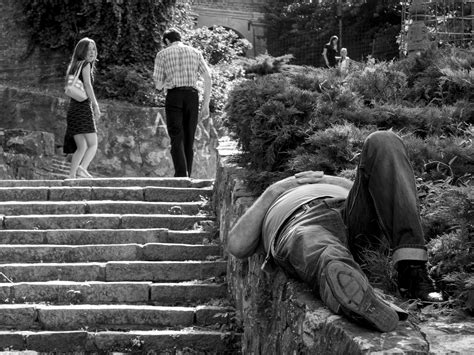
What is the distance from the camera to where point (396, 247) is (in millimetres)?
3994

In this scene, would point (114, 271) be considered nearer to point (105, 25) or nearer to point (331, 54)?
point (105, 25)

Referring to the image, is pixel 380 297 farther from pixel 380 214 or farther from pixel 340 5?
pixel 340 5

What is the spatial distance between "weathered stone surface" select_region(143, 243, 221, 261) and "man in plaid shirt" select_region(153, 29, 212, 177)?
2395mm

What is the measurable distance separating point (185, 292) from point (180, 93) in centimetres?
343

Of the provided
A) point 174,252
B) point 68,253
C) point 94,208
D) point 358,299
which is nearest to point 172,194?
point 94,208

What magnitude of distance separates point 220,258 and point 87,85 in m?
3.44

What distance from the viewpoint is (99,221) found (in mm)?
8055

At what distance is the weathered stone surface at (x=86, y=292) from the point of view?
6.77 meters

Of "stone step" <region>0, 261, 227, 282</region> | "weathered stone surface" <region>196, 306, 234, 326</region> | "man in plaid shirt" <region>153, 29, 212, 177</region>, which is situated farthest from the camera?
"man in plaid shirt" <region>153, 29, 212, 177</region>

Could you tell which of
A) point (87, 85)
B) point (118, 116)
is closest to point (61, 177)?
point (118, 116)

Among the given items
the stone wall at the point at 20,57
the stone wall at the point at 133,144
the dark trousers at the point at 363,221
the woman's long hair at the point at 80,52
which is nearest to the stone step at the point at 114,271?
the dark trousers at the point at 363,221

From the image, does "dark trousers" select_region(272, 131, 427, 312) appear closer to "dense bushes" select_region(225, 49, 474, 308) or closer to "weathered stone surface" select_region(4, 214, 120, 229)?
"dense bushes" select_region(225, 49, 474, 308)

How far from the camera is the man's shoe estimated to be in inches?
133

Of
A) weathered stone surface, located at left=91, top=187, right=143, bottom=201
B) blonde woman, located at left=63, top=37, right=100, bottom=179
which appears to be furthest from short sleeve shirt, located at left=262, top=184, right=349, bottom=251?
blonde woman, located at left=63, top=37, right=100, bottom=179
